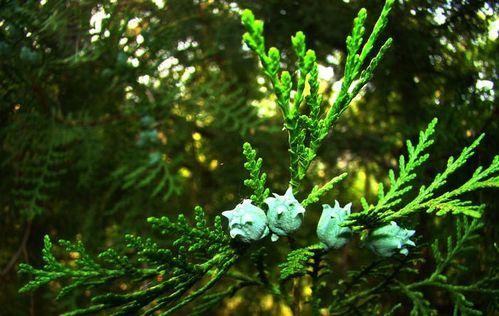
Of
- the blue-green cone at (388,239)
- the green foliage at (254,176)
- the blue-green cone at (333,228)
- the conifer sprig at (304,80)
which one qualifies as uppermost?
the conifer sprig at (304,80)

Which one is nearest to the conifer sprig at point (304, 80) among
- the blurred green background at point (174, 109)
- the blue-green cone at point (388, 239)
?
the blue-green cone at point (388, 239)

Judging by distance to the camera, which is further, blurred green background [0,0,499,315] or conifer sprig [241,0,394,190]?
blurred green background [0,0,499,315]

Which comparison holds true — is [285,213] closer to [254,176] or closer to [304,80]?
[254,176]

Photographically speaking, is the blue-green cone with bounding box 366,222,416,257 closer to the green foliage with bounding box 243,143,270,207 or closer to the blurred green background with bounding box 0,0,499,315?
the green foliage with bounding box 243,143,270,207

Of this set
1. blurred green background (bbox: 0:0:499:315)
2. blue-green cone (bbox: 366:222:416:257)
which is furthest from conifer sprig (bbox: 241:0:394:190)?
blurred green background (bbox: 0:0:499:315)

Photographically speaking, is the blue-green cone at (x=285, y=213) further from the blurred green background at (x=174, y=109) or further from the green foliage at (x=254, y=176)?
the blurred green background at (x=174, y=109)

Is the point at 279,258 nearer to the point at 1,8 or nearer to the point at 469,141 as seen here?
the point at 469,141
